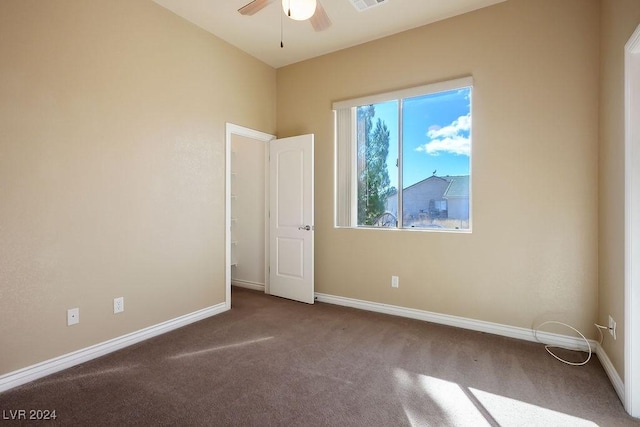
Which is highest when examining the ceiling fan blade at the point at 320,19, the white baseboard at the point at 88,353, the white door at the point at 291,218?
the ceiling fan blade at the point at 320,19

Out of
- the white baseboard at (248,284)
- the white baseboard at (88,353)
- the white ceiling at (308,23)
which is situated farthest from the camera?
the white baseboard at (248,284)

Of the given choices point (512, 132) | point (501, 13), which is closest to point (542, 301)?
point (512, 132)

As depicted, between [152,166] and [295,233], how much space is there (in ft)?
5.91

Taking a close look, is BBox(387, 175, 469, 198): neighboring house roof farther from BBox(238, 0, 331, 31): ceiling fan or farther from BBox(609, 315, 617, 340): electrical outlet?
BBox(238, 0, 331, 31): ceiling fan

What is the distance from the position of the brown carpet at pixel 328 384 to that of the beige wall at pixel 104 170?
1.42 ft

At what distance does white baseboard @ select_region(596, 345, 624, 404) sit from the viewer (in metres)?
2.00

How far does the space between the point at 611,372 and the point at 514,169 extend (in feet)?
5.51

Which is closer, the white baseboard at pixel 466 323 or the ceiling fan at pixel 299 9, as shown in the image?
the ceiling fan at pixel 299 9

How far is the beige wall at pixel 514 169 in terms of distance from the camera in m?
2.67

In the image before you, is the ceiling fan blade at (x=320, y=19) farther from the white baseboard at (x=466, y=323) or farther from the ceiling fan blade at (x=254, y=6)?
the white baseboard at (x=466, y=323)

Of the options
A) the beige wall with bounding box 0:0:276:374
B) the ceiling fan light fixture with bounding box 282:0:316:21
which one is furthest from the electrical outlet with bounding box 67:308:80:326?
the ceiling fan light fixture with bounding box 282:0:316:21

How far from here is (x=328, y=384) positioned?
2.17 meters

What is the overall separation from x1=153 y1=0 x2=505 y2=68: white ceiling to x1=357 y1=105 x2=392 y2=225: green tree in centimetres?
83

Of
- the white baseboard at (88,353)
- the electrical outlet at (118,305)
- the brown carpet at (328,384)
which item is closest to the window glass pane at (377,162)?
the brown carpet at (328,384)
